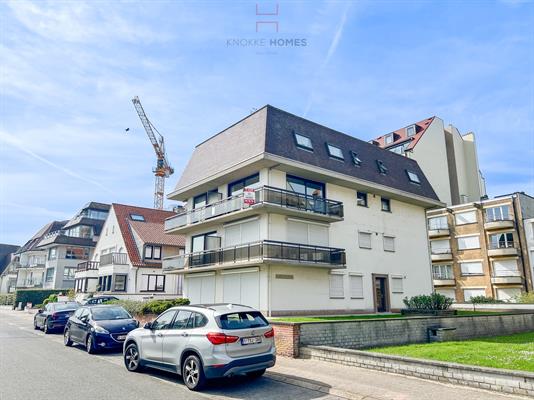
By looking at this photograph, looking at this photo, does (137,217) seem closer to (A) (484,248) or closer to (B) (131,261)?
(B) (131,261)

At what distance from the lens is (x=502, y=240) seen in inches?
1565

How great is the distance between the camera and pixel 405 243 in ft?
93.6

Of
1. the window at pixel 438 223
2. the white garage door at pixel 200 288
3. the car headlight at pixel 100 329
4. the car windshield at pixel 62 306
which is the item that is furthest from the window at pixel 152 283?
the window at pixel 438 223

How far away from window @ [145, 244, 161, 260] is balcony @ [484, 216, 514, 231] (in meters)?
33.7

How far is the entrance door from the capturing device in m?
25.6

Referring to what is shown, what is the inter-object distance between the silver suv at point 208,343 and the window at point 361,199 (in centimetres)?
1822

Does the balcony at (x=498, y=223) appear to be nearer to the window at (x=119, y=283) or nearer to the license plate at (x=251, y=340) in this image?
the window at (x=119, y=283)

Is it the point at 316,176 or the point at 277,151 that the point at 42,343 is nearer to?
the point at 277,151

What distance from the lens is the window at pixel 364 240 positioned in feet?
83.8

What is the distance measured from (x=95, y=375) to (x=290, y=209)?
515 inches

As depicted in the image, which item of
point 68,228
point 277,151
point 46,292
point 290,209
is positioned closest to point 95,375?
point 290,209

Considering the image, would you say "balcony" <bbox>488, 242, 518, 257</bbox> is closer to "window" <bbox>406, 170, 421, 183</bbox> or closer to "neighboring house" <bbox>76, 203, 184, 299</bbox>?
"window" <bbox>406, 170, 421, 183</bbox>

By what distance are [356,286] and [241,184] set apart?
9.67 meters

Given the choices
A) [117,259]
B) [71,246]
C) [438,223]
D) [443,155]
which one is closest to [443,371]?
[117,259]
